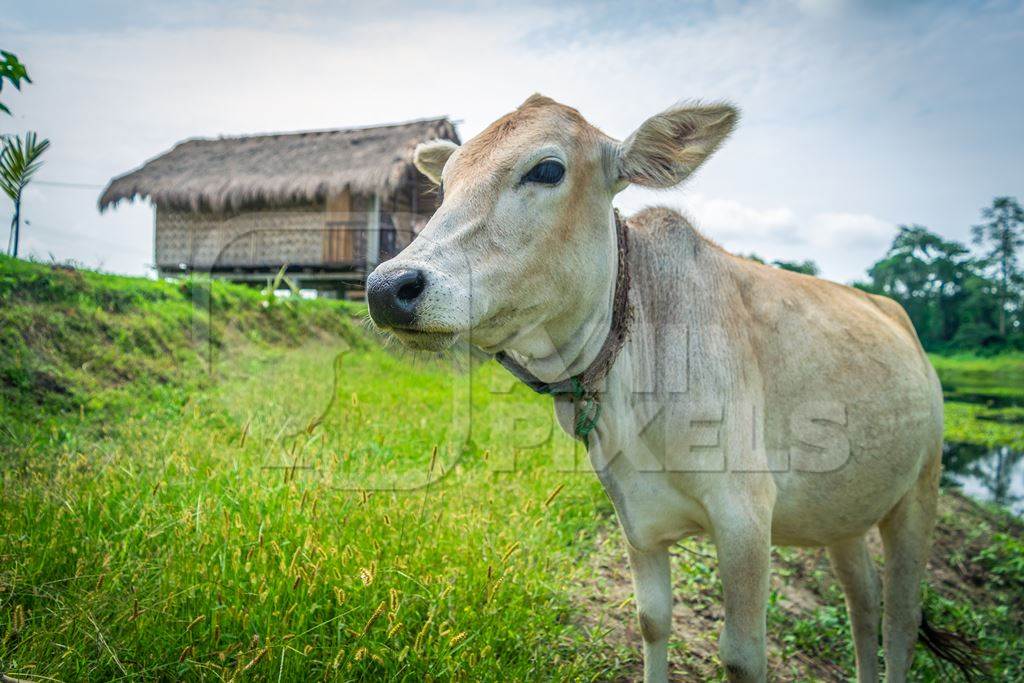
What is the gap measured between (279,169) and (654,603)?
14434 millimetres

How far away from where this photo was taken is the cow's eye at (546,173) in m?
2.09

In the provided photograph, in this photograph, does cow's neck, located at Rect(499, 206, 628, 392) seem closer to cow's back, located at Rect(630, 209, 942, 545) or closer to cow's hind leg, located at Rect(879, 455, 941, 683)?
cow's back, located at Rect(630, 209, 942, 545)

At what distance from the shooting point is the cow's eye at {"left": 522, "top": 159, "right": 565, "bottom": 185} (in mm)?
2090

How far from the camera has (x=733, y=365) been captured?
7.84 ft

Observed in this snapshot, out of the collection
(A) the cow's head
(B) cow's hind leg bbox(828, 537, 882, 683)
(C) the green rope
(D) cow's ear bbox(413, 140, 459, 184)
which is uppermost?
(D) cow's ear bbox(413, 140, 459, 184)

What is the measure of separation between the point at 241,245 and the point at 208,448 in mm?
12058

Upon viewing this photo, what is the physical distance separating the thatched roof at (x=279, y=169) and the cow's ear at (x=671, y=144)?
1147cm

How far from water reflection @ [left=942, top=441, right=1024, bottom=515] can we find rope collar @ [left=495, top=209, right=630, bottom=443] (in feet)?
26.3

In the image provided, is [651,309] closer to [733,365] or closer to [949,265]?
[733,365]

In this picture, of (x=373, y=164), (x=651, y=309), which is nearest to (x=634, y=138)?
(x=651, y=309)

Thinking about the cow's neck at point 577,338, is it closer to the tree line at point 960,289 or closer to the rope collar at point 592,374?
the rope collar at point 592,374

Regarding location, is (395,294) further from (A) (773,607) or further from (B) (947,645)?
(A) (773,607)

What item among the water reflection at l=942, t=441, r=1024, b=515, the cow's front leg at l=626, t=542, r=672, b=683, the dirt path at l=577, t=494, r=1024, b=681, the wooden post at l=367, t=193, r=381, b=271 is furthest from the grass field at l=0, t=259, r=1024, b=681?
the wooden post at l=367, t=193, r=381, b=271

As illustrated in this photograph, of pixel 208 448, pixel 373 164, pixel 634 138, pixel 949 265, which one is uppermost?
pixel 373 164
